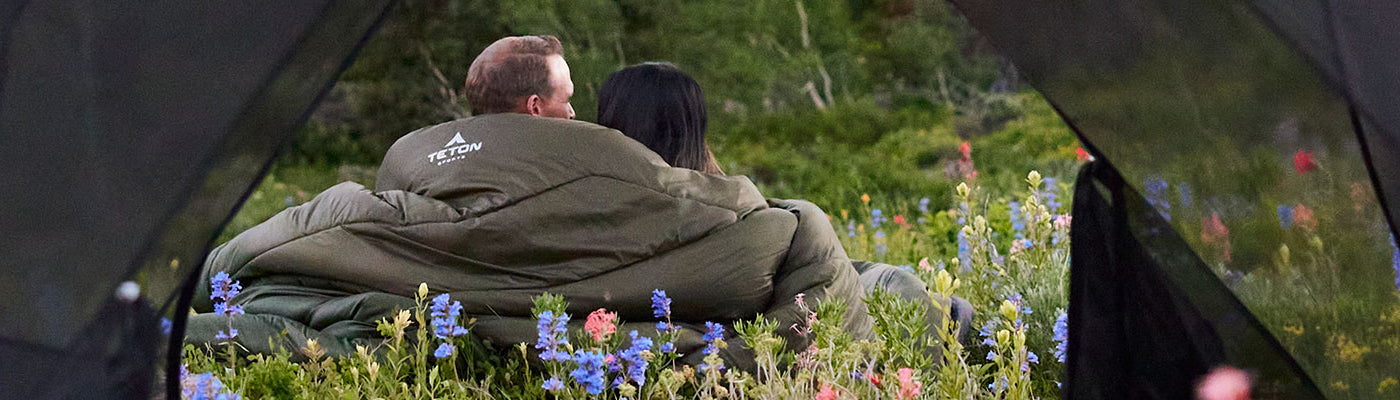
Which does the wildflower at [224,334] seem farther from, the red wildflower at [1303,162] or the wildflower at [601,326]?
the red wildflower at [1303,162]

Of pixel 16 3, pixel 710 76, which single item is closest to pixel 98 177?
pixel 16 3

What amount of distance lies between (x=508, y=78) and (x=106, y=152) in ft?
5.28

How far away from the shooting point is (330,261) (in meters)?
2.59

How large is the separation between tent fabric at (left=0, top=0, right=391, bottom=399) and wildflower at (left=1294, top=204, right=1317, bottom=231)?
118 centimetres

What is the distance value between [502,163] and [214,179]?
1.18 meters

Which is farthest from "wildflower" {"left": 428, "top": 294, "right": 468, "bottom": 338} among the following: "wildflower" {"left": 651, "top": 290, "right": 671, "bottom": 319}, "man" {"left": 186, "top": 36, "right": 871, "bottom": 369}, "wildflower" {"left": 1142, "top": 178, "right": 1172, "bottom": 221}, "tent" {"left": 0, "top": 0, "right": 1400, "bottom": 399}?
"wildflower" {"left": 1142, "top": 178, "right": 1172, "bottom": 221}

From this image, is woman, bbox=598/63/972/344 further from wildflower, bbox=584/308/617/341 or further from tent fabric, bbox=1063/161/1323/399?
tent fabric, bbox=1063/161/1323/399

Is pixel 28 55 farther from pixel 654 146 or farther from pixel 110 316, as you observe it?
pixel 654 146

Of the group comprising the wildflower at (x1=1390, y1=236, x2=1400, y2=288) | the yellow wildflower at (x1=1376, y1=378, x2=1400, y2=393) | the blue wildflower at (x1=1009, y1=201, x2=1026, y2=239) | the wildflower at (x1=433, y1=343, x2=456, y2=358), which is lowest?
the wildflower at (x1=433, y1=343, x2=456, y2=358)

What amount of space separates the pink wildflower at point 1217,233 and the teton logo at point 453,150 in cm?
151

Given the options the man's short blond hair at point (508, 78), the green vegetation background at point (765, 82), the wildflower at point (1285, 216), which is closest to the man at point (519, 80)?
the man's short blond hair at point (508, 78)

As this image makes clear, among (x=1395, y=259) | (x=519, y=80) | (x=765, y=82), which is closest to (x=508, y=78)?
(x=519, y=80)

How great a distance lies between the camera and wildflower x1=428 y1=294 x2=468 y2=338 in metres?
2.33

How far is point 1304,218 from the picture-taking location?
1483mm
